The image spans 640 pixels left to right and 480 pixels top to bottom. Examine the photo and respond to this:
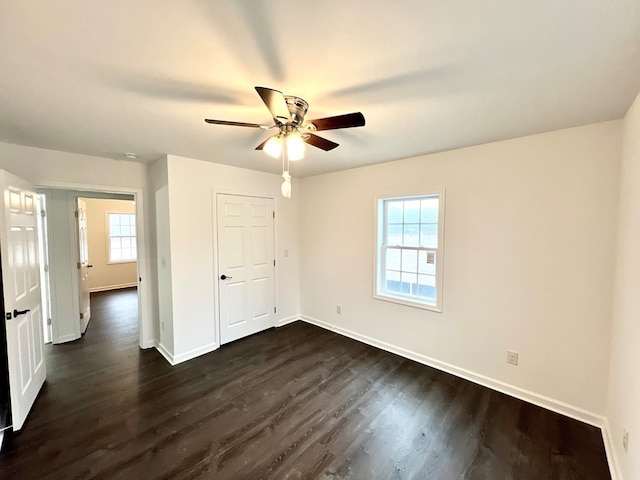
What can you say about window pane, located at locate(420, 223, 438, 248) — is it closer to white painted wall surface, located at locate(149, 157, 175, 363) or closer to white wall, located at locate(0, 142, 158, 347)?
white painted wall surface, located at locate(149, 157, 175, 363)

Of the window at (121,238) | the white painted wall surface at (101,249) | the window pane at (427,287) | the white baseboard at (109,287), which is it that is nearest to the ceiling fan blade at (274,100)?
the window pane at (427,287)

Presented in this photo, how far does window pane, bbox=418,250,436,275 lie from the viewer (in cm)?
309

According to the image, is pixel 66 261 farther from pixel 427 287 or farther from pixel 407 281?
pixel 427 287

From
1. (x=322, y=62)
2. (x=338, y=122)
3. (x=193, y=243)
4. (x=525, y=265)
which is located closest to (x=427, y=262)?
(x=525, y=265)

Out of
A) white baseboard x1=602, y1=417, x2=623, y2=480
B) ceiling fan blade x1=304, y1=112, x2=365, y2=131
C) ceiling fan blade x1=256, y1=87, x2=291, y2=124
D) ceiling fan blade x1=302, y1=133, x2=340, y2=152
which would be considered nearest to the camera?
ceiling fan blade x1=256, y1=87, x2=291, y2=124

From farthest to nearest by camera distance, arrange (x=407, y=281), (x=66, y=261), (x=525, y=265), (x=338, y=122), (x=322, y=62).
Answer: (x=66, y=261) < (x=407, y=281) < (x=525, y=265) < (x=338, y=122) < (x=322, y=62)

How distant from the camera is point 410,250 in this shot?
3.29 metres

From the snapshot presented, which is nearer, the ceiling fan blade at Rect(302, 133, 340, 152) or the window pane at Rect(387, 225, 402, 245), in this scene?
the ceiling fan blade at Rect(302, 133, 340, 152)

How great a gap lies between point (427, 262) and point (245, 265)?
2389 mm

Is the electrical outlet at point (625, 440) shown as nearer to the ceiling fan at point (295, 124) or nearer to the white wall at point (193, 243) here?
the ceiling fan at point (295, 124)

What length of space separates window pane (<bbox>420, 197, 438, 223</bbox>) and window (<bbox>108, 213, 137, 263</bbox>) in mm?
6944

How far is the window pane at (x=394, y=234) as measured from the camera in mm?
3409

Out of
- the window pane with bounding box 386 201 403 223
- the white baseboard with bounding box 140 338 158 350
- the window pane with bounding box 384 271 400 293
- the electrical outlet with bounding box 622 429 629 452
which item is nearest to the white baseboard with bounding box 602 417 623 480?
the electrical outlet with bounding box 622 429 629 452

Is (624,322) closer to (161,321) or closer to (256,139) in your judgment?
(256,139)
